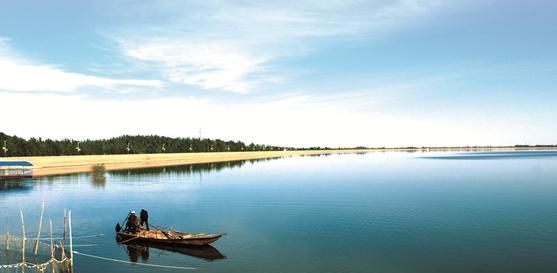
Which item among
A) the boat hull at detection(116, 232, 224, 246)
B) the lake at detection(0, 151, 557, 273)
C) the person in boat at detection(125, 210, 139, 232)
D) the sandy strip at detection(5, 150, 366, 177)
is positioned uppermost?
the sandy strip at detection(5, 150, 366, 177)

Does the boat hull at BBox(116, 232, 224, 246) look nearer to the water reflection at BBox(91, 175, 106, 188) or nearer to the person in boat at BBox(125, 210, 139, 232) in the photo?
the person in boat at BBox(125, 210, 139, 232)

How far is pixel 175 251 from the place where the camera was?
30.4 m

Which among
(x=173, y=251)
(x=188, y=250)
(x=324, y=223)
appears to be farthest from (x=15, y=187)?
(x=324, y=223)

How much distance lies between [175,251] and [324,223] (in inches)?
615

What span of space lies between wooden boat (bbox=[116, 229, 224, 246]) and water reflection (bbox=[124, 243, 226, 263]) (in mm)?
310

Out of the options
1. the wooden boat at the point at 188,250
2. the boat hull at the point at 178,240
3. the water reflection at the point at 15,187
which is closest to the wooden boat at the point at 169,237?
the boat hull at the point at 178,240

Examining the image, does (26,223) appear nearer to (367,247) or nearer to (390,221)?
(367,247)

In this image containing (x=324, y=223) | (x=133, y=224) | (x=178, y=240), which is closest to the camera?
(x=178, y=240)

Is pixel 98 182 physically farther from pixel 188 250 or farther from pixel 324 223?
pixel 188 250

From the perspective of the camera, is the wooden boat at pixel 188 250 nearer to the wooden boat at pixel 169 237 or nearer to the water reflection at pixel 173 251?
the water reflection at pixel 173 251

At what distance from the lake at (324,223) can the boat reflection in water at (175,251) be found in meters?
0.20

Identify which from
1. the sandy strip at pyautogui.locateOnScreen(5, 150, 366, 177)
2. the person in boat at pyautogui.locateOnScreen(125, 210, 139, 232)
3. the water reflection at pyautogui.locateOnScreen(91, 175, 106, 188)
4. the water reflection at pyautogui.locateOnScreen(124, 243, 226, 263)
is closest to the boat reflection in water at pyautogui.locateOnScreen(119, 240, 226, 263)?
the water reflection at pyautogui.locateOnScreen(124, 243, 226, 263)

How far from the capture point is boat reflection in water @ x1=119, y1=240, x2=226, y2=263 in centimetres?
2911

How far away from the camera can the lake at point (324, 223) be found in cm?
2789
